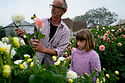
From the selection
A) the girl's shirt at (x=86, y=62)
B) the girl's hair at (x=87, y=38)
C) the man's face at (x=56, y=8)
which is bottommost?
the girl's shirt at (x=86, y=62)

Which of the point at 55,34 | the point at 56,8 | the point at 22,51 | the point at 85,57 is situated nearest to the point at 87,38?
the point at 85,57

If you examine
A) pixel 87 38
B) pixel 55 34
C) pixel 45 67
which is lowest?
pixel 45 67

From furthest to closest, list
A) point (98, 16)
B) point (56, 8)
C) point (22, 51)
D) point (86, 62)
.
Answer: point (98, 16) → point (22, 51) → point (86, 62) → point (56, 8)

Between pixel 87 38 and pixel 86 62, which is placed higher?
pixel 87 38

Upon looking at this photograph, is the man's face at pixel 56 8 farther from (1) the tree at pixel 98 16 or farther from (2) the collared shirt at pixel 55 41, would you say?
(1) the tree at pixel 98 16

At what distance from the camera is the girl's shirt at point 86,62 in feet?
6.58

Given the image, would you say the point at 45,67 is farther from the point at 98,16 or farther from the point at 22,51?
the point at 98,16

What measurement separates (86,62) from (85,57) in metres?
0.08

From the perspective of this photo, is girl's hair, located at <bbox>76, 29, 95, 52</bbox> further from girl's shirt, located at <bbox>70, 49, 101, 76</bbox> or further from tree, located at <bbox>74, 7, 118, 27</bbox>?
tree, located at <bbox>74, 7, 118, 27</bbox>

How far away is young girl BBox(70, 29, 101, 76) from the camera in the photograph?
2.03m

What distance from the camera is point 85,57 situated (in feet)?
6.87

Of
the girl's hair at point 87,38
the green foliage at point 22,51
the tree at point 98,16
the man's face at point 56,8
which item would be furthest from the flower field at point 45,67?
the tree at point 98,16

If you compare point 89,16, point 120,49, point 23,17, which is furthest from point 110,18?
point 23,17

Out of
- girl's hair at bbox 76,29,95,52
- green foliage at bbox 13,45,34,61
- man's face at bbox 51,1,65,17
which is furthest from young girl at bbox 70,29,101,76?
green foliage at bbox 13,45,34,61
